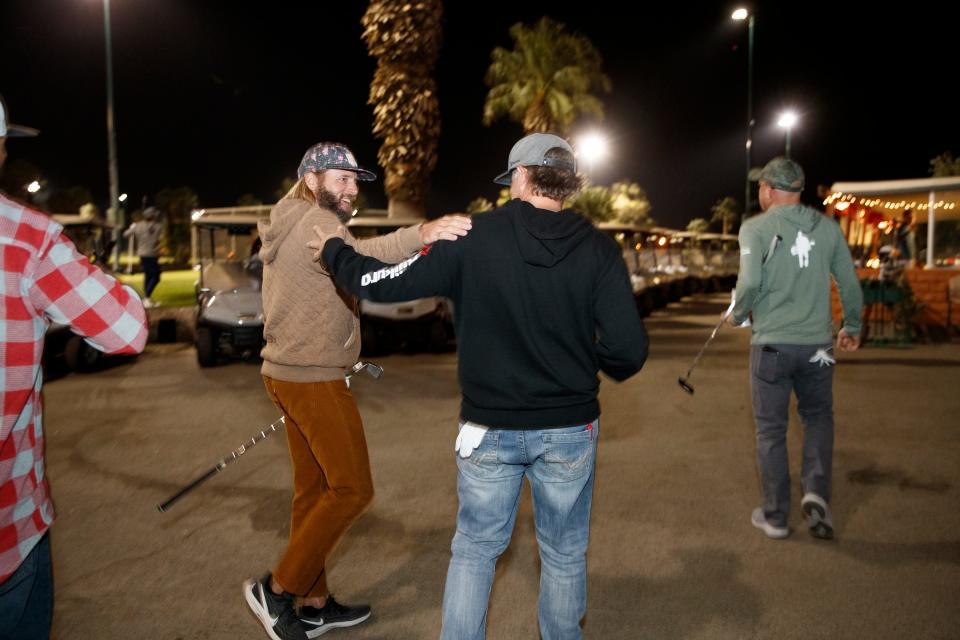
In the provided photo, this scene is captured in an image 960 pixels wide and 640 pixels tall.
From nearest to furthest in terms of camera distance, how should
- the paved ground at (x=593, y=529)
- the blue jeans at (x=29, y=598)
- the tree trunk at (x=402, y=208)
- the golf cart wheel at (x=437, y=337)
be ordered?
the blue jeans at (x=29, y=598) < the paved ground at (x=593, y=529) < the golf cart wheel at (x=437, y=337) < the tree trunk at (x=402, y=208)

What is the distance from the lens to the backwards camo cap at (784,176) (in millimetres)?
4844

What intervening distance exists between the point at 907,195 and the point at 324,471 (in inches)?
741

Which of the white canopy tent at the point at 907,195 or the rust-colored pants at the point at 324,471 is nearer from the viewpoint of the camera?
the rust-colored pants at the point at 324,471

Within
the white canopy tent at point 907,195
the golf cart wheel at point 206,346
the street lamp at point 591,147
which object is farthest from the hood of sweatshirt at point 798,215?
the street lamp at point 591,147

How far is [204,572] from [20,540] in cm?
242

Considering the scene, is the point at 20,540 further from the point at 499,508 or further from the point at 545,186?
the point at 545,186

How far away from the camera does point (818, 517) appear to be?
15.7 feet

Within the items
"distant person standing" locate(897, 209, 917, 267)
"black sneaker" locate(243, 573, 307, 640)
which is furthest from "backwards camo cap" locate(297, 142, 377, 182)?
"distant person standing" locate(897, 209, 917, 267)

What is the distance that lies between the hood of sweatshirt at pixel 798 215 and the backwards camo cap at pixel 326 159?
2398mm

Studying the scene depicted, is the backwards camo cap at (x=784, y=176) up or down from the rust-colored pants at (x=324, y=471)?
up

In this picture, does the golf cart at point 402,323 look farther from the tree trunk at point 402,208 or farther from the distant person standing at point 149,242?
the tree trunk at point 402,208

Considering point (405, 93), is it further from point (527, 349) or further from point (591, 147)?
point (527, 349)

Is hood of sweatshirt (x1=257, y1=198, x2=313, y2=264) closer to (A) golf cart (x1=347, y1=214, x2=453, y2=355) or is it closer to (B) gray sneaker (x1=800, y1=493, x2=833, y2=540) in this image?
(B) gray sneaker (x1=800, y1=493, x2=833, y2=540)

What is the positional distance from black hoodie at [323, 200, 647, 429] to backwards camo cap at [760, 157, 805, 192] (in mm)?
2387
